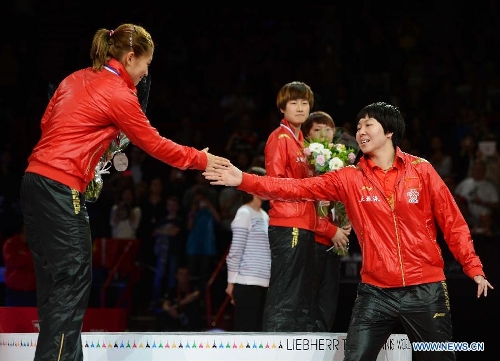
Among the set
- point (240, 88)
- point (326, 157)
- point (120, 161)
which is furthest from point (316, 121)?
point (240, 88)

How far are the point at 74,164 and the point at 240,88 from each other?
9.16 meters

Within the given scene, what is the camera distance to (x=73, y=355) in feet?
14.5

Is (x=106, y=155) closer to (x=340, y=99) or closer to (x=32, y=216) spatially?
(x=32, y=216)

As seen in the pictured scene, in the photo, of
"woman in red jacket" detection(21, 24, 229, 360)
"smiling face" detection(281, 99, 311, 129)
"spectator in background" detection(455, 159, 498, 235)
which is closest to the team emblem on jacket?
"woman in red jacket" detection(21, 24, 229, 360)

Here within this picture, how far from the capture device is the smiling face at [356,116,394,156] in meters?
4.90

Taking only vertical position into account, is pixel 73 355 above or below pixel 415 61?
below

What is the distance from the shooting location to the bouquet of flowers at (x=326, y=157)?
20.4 ft

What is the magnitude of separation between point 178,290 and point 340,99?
4.60 meters

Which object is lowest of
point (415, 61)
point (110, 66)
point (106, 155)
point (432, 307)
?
point (432, 307)

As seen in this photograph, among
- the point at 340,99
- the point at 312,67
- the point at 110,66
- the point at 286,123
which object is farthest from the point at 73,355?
the point at 312,67

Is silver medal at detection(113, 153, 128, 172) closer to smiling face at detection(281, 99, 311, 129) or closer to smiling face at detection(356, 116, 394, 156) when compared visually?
smiling face at detection(356, 116, 394, 156)

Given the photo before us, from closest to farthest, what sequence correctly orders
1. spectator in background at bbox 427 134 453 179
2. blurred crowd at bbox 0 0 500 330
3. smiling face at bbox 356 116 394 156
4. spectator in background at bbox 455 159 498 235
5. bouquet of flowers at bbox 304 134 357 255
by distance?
smiling face at bbox 356 116 394 156, bouquet of flowers at bbox 304 134 357 255, spectator in background at bbox 455 159 498 235, blurred crowd at bbox 0 0 500 330, spectator in background at bbox 427 134 453 179

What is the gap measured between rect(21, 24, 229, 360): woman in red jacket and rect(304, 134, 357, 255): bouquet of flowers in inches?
64.4

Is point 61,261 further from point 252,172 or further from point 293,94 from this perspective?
point 252,172
